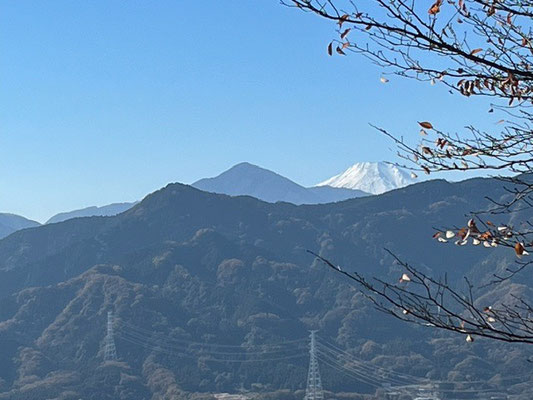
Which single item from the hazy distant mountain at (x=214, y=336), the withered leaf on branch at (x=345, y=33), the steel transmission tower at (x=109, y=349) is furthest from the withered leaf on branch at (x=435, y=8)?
the steel transmission tower at (x=109, y=349)

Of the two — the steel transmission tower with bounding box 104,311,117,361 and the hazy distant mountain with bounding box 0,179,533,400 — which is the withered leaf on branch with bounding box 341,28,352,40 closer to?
the hazy distant mountain with bounding box 0,179,533,400

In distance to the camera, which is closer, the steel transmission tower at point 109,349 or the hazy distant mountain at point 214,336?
the hazy distant mountain at point 214,336

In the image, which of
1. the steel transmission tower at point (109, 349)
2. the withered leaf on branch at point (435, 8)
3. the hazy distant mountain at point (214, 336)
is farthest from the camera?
the steel transmission tower at point (109, 349)

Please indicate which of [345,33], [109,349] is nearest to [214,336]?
[109,349]

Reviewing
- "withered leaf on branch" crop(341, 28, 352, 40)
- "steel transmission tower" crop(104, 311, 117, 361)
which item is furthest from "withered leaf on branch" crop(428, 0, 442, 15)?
"steel transmission tower" crop(104, 311, 117, 361)

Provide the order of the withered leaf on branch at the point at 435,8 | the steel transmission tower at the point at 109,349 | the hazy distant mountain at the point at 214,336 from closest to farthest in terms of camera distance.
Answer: the withered leaf on branch at the point at 435,8 < the hazy distant mountain at the point at 214,336 < the steel transmission tower at the point at 109,349

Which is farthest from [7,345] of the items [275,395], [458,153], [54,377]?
[458,153]

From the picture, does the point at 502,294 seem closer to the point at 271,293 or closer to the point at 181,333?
the point at 271,293

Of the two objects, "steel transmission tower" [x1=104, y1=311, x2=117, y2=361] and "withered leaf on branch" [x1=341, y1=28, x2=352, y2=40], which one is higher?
"withered leaf on branch" [x1=341, y1=28, x2=352, y2=40]

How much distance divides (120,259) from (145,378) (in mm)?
67553

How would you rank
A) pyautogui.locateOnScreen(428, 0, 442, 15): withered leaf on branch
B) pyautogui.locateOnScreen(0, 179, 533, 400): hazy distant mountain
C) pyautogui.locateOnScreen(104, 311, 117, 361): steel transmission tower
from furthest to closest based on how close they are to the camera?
pyautogui.locateOnScreen(104, 311, 117, 361): steel transmission tower
pyautogui.locateOnScreen(0, 179, 533, 400): hazy distant mountain
pyautogui.locateOnScreen(428, 0, 442, 15): withered leaf on branch

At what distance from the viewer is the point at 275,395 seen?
10838 centimetres

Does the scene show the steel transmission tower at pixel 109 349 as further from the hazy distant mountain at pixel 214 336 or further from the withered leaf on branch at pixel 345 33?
the withered leaf on branch at pixel 345 33

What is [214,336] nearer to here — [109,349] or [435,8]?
[109,349]
